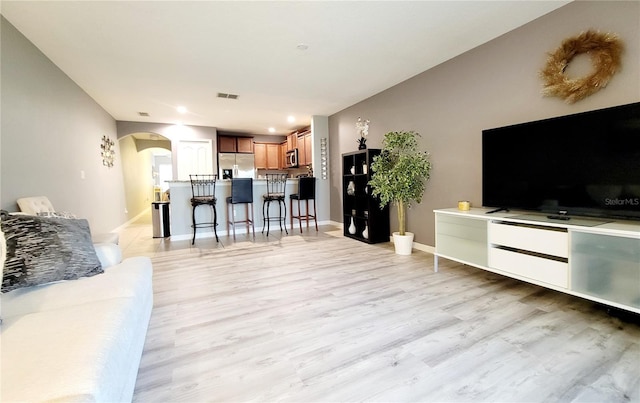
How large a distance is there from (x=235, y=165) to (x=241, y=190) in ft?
10.2

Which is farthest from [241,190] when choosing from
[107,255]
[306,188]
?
[107,255]

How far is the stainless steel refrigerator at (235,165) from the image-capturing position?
7467mm

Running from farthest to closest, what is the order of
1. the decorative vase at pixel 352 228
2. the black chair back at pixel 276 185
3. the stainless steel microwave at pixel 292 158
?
the stainless steel microwave at pixel 292 158
the black chair back at pixel 276 185
the decorative vase at pixel 352 228

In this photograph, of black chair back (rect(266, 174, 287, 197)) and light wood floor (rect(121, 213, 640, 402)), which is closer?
light wood floor (rect(121, 213, 640, 402))

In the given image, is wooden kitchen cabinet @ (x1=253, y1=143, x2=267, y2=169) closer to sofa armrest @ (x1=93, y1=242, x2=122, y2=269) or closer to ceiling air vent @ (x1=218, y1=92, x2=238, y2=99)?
ceiling air vent @ (x1=218, y1=92, x2=238, y2=99)

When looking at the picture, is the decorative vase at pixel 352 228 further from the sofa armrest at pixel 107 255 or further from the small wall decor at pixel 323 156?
the sofa armrest at pixel 107 255

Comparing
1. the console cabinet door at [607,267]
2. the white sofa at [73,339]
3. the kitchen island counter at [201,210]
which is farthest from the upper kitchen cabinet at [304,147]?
the white sofa at [73,339]

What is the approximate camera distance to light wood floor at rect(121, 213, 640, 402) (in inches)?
52.4

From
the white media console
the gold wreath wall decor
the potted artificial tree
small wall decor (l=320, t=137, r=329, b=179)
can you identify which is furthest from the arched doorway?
the gold wreath wall decor

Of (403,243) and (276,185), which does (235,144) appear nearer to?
(276,185)

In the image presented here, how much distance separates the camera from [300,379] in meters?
1.40

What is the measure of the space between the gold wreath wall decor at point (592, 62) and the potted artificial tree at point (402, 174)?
139 cm

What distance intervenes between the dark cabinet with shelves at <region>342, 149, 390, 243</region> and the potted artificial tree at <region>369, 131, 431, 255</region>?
0.47 metres

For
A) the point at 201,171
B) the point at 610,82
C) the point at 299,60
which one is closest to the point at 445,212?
the point at 610,82
